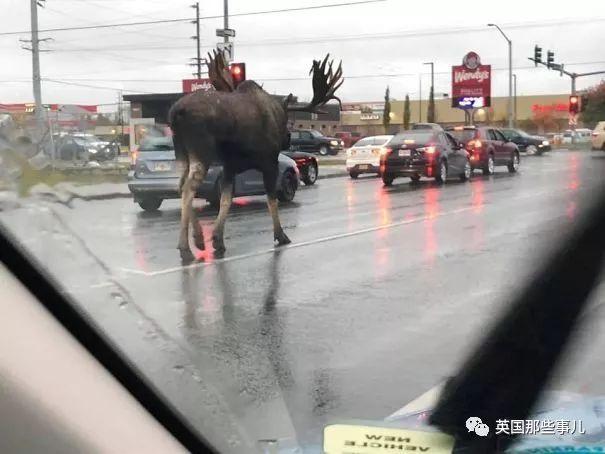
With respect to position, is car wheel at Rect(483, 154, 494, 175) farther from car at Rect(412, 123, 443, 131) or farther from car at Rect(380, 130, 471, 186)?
car at Rect(412, 123, 443, 131)

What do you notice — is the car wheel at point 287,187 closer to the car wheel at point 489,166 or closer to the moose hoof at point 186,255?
the moose hoof at point 186,255

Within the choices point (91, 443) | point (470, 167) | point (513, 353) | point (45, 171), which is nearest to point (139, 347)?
point (45, 171)

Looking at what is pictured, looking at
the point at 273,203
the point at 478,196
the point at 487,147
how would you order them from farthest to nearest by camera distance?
the point at 478,196 < the point at 487,147 < the point at 273,203

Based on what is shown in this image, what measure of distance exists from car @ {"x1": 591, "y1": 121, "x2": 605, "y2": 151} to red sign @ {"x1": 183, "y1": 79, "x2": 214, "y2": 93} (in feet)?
5.20

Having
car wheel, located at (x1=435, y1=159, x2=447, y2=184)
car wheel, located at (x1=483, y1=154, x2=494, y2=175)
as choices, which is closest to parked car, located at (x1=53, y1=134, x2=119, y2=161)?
car wheel, located at (x1=435, y1=159, x2=447, y2=184)

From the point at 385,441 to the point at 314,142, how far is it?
6.49 feet

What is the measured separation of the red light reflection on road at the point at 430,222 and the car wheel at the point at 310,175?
3.97 ft

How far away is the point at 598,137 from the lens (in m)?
3.08

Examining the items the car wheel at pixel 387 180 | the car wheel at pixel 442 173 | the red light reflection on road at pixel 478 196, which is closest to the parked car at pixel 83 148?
the car wheel at pixel 387 180

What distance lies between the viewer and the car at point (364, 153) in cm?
437

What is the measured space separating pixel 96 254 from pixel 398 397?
177 cm

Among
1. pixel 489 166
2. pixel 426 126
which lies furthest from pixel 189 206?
pixel 489 166

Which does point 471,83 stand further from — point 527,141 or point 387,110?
point 527,141

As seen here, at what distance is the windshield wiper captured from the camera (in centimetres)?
264
